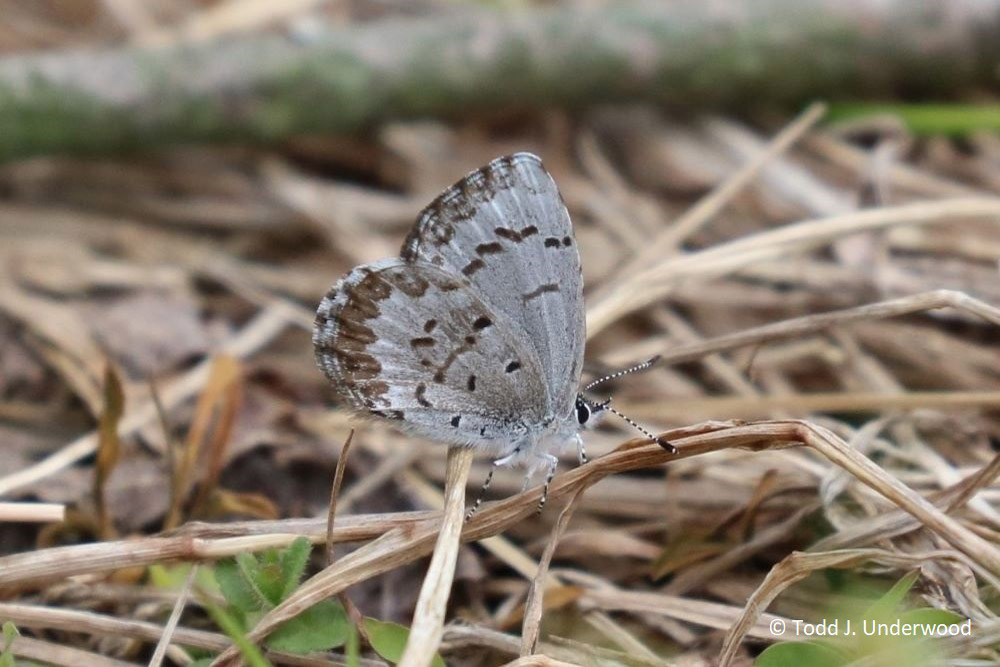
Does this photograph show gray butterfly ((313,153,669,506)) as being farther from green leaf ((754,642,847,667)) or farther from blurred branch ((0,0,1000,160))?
blurred branch ((0,0,1000,160))

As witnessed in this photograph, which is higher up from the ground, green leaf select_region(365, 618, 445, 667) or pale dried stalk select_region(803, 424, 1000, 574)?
pale dried stalk select_region(803, 424, 1000, 574)

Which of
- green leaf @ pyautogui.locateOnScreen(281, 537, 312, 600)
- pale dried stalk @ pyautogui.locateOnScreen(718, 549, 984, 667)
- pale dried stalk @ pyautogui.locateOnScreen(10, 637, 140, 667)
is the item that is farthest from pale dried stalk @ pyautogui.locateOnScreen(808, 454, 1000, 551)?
pale dried stalk @ pyautogui.locateOnScreen(10, 637, 140, 667)

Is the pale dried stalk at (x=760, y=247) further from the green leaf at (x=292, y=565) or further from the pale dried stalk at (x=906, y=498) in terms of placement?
the green leaf at (x=292, y=565)

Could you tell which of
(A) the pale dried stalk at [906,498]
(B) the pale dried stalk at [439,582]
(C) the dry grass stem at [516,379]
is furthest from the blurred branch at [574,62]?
(A) the pale dried stalk at [906,498]

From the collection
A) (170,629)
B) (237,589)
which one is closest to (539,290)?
(237,589)

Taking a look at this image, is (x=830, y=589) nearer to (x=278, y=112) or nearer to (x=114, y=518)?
(x=114, y=518)

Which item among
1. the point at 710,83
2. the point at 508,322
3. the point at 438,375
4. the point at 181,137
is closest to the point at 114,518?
the point at 438,375

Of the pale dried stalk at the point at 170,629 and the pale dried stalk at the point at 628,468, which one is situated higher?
the pale dried stalk at the point at 628,468

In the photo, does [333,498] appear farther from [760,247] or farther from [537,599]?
[760,247]
